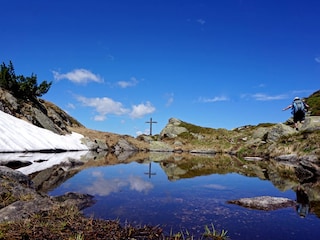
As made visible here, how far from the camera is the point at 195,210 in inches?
455

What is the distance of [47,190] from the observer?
14555 mm

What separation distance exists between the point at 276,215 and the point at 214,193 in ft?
16.7

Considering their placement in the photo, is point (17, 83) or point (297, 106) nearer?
point (297, 106)

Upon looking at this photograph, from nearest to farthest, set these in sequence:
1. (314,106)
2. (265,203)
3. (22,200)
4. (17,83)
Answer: (22,200) < (265,203) < (17,83) < (314,106)

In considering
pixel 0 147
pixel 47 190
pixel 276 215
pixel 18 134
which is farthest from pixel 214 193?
pixel 18 134

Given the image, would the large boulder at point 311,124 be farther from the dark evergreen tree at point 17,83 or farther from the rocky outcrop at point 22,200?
the dark evergreen tree at point 17,83

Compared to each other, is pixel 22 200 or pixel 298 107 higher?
pixel 298 107

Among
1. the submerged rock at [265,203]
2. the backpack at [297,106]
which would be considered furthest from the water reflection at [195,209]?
the backpack at [297,106]

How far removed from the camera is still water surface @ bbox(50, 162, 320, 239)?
29.3ft

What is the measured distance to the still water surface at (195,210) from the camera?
8938 mm

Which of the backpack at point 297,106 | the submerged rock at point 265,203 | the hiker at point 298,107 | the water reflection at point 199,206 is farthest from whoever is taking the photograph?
the backpack at point 297,106

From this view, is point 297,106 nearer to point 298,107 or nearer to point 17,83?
point 298,107

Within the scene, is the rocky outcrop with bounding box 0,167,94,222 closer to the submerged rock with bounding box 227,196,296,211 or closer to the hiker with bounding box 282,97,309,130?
the submerged rock with bounding box 227,196,296,211

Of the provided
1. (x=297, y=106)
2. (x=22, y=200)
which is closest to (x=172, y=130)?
(x=297, y=106)
